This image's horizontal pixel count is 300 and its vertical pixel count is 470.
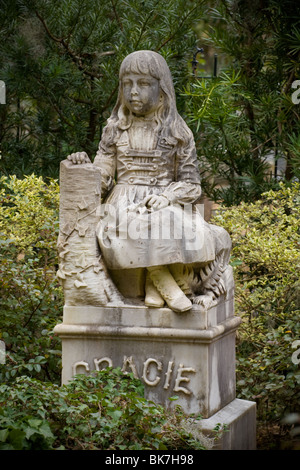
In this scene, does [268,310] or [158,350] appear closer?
[158,350]

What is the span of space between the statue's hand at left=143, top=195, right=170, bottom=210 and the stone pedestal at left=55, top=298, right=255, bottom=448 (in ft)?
2.07

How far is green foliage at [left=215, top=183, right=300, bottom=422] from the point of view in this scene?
619 cm

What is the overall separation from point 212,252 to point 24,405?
1561mm

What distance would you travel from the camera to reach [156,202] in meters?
5.32

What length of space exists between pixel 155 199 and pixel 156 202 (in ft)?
0.09

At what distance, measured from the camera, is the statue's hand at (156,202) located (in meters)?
5.31

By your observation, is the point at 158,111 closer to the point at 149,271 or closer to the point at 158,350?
the point at 149,271

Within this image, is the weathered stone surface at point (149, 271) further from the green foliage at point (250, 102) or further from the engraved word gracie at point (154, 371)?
the green foliage at point (250, 102)

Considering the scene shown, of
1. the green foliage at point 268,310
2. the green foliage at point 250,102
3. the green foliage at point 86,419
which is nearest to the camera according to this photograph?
the green foliage at point 86,419

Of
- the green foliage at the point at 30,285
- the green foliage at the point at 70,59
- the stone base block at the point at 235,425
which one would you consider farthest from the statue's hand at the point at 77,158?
the green foliage at the point at 70,59

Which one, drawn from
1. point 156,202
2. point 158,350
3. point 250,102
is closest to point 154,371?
point 158,350

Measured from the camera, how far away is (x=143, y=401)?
4.63m
